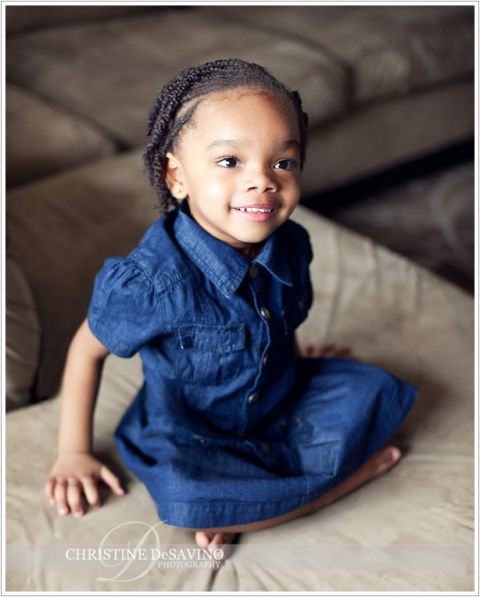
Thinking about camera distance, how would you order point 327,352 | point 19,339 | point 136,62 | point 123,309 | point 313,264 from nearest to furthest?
1. point 123,309
2. point 19,339
3. point 327,352
4. point 313,264
5. point 136,62

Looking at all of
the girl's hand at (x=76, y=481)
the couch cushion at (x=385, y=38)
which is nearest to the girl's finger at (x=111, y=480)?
the girl's hand at (x=76, y=481)

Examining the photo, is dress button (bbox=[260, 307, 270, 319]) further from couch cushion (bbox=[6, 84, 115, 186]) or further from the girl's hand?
couch cushion (bbox=[6, 84, 115, 186])

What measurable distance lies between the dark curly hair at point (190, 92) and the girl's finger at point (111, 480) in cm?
41

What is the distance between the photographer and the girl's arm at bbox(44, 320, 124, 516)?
991 millimetres

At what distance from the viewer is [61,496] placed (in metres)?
1.01

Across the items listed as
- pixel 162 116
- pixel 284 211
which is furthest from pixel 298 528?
pixel 162 116

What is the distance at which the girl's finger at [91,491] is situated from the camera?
39.8 inches

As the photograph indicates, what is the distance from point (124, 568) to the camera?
0.94 meters

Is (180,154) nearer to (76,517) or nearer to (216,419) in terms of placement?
(216,419)

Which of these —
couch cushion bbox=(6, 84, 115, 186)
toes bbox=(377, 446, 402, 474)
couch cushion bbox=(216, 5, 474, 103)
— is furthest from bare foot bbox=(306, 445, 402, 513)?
couch cushion bbox=(216, 5, 474, 103)

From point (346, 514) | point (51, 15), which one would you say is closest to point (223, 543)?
point (346, 514)

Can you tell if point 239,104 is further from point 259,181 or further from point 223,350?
point 223,350

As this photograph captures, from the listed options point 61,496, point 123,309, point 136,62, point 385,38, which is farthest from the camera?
point 385,38

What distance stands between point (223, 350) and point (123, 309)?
13 centimetres
